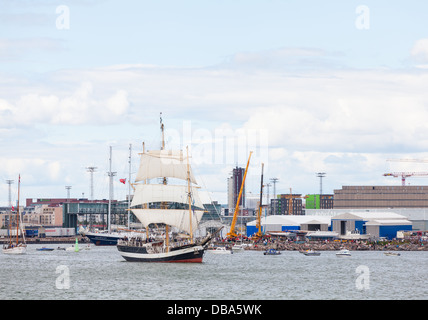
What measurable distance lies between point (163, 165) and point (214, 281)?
39.8m

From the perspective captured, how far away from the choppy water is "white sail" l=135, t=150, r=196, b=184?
50.7ft

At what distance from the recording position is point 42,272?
91.6 metres

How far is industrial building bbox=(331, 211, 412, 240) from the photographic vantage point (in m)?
187

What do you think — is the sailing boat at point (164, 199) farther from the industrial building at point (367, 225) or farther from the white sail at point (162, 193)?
the industrial building at point (367, 225)

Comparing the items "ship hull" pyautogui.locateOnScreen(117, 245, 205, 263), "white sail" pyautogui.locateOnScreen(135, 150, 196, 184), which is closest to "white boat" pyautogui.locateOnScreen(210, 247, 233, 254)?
"white sail" pyautogui.locateOnScreen(135, 150, 196, 184)

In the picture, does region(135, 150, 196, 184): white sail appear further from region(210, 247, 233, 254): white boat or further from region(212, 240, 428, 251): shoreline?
region(212, 240, 428, 251): shoreline

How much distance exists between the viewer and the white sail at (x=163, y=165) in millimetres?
115125

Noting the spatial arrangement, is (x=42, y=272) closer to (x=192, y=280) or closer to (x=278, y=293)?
(x=192, y=280)

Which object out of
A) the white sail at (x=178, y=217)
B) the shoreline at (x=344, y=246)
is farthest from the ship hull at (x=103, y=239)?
the white sail at (x=178, y=217)

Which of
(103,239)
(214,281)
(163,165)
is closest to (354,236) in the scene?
(103,239)

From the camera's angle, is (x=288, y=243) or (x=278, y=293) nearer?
(x=278, y=293)

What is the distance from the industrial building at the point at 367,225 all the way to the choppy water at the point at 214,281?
261 ft

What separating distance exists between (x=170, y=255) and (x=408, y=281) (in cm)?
3722
